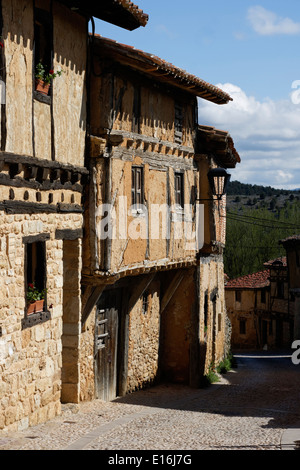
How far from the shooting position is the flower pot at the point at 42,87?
9695 millimetres

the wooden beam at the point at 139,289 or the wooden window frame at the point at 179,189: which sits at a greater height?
the wooden window frame at the point at 179,189

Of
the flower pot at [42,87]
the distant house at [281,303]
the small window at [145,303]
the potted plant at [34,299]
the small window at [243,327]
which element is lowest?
the small window at [243,327]

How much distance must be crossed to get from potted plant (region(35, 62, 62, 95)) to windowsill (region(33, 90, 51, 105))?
68 millimetres

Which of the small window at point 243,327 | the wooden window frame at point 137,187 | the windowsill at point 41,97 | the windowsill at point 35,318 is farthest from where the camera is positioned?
the small window at point 243,327

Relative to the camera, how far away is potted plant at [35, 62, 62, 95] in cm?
966

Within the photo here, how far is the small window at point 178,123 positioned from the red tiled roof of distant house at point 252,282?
28273mm

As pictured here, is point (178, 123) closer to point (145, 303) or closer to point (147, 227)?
point (147, 227)

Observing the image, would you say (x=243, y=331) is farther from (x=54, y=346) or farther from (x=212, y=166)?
(x=54, y=346)

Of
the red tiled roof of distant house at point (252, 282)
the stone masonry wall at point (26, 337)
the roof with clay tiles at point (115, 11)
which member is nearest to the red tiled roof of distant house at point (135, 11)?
the roof with clay tiles at point (115, 11)

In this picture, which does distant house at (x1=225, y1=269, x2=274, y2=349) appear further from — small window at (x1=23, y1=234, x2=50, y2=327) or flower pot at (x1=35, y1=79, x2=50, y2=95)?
flower pot at (x1=35, y1=79, x2=50, y2=95)

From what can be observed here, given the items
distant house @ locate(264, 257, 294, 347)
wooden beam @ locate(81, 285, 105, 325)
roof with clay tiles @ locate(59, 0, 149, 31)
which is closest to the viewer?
roof with clay tiles @ locate(59, 0, 149, 31)

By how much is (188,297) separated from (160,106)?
5.55 metres

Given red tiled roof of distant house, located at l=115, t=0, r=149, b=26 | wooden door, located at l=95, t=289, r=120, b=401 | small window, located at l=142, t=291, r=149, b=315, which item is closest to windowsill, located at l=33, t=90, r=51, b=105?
red tiled roof of distant house, located at l=115, t=0, r=149, b=26

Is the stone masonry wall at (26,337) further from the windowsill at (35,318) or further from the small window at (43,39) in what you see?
the small window at (43,39)
